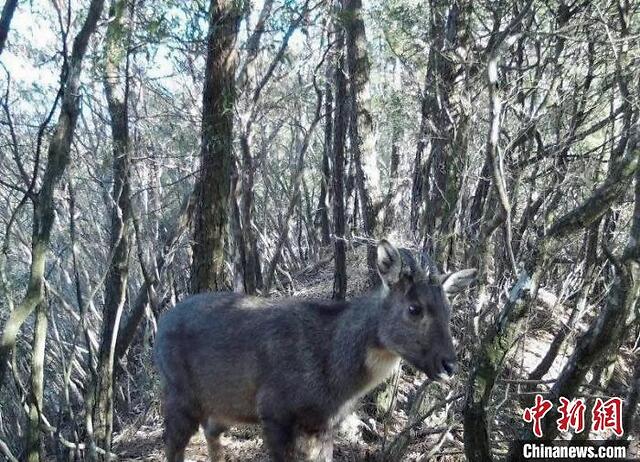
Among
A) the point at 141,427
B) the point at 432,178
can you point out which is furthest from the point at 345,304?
the point at 141,427

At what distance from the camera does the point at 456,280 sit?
5.57m

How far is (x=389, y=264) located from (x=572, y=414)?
177cm

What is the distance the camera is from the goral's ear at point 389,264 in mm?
5341

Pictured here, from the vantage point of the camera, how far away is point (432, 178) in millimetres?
8719

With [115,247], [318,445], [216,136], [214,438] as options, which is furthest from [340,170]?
[318,445]

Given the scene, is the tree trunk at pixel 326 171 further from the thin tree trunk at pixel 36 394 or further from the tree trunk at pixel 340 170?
the thin tree trunk at pixel 36 394

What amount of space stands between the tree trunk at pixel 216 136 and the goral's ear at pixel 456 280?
2834mm

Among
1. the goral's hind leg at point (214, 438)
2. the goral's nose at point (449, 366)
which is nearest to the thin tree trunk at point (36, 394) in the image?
the goral's hind leg at point (214, 438)

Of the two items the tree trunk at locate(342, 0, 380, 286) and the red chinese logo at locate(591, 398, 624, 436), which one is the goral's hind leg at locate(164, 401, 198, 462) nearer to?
the tree trunk at locate(342, 0, 380, 286)

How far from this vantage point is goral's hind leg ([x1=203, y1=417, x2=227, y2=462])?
6.48m

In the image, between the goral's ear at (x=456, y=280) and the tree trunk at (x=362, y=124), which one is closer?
Answer: the goral's ear at (x=456, y=280)

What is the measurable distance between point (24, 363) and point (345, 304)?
801cm

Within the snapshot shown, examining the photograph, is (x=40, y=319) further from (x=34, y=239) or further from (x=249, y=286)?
(x=249, y=286)
